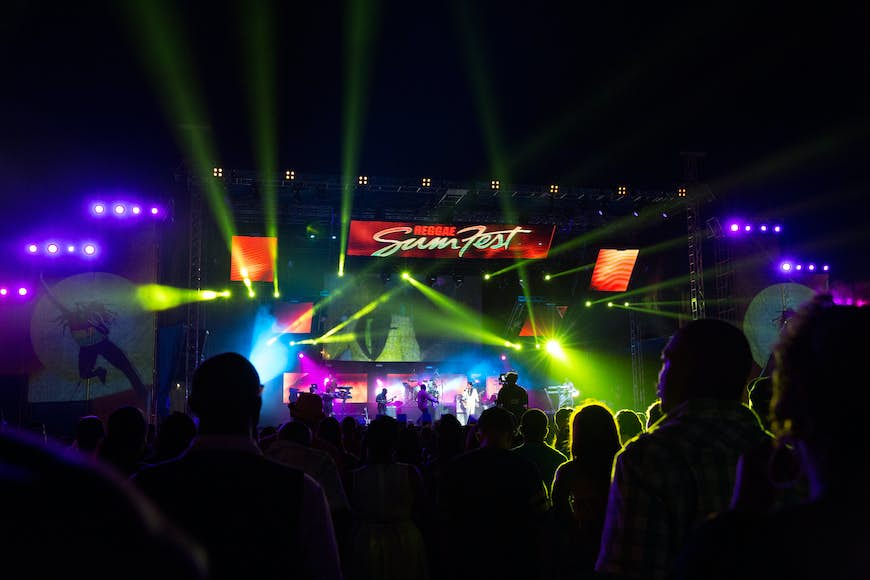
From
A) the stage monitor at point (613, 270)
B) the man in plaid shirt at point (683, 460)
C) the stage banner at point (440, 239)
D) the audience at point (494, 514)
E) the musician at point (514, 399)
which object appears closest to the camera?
the man in plaid shirt at point (683, 460)

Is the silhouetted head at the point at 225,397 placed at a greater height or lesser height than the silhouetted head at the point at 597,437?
greater

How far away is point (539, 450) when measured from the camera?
5359 mm

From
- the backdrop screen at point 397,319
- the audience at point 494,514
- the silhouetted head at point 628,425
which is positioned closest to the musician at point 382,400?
A: the backdrop screen at point 397,319

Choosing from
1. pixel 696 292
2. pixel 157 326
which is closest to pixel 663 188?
pixel 696 292

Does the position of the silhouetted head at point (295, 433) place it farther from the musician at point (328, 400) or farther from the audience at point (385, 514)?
the musician at point (328, 400)

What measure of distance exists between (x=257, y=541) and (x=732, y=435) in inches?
59.6

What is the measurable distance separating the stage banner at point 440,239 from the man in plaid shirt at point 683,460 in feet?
48.2

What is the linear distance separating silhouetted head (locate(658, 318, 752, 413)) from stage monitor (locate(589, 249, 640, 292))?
17671mm

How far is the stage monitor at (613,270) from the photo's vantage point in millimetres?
19547

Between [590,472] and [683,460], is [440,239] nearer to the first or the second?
[590,472]

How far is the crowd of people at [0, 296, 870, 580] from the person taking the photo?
692 millimetres

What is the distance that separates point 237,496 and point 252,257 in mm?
16516

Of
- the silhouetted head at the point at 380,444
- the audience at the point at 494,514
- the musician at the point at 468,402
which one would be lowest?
the musician at the point at 468,402

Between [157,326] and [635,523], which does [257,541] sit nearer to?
[635,523]
